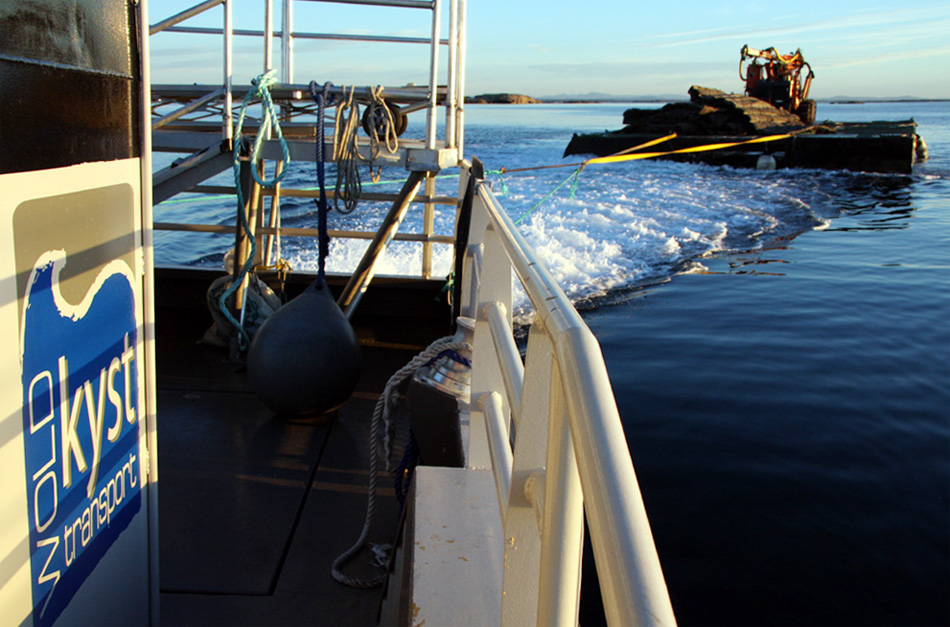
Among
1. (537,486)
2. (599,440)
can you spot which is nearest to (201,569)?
(537,486)

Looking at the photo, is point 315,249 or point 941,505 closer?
point 941,505

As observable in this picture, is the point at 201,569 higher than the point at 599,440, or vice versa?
the point at 599,440

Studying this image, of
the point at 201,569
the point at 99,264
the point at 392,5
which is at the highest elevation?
the point at 392,5

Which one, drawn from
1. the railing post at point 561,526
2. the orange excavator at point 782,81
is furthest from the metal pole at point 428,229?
the orange excavator at point 782,81

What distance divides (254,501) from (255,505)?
3 cm

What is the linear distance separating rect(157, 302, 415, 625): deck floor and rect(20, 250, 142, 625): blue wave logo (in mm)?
755

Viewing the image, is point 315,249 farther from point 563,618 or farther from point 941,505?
point 563,618

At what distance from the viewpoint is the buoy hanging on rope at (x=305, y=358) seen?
11.6 ft

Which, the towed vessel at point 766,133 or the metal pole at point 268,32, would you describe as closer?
the metal pole at point 268,32

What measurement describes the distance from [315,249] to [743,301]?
17.7ft

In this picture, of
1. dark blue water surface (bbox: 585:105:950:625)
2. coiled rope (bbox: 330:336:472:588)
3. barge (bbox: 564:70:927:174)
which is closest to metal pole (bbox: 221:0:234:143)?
coiled rope (bbox: 330:336:472:588)

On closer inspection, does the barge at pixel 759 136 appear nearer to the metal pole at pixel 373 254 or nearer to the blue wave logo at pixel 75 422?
the metal pole at pixel 373 254

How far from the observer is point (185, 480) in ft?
10.3

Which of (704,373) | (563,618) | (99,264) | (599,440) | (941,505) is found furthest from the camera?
(704,373)
